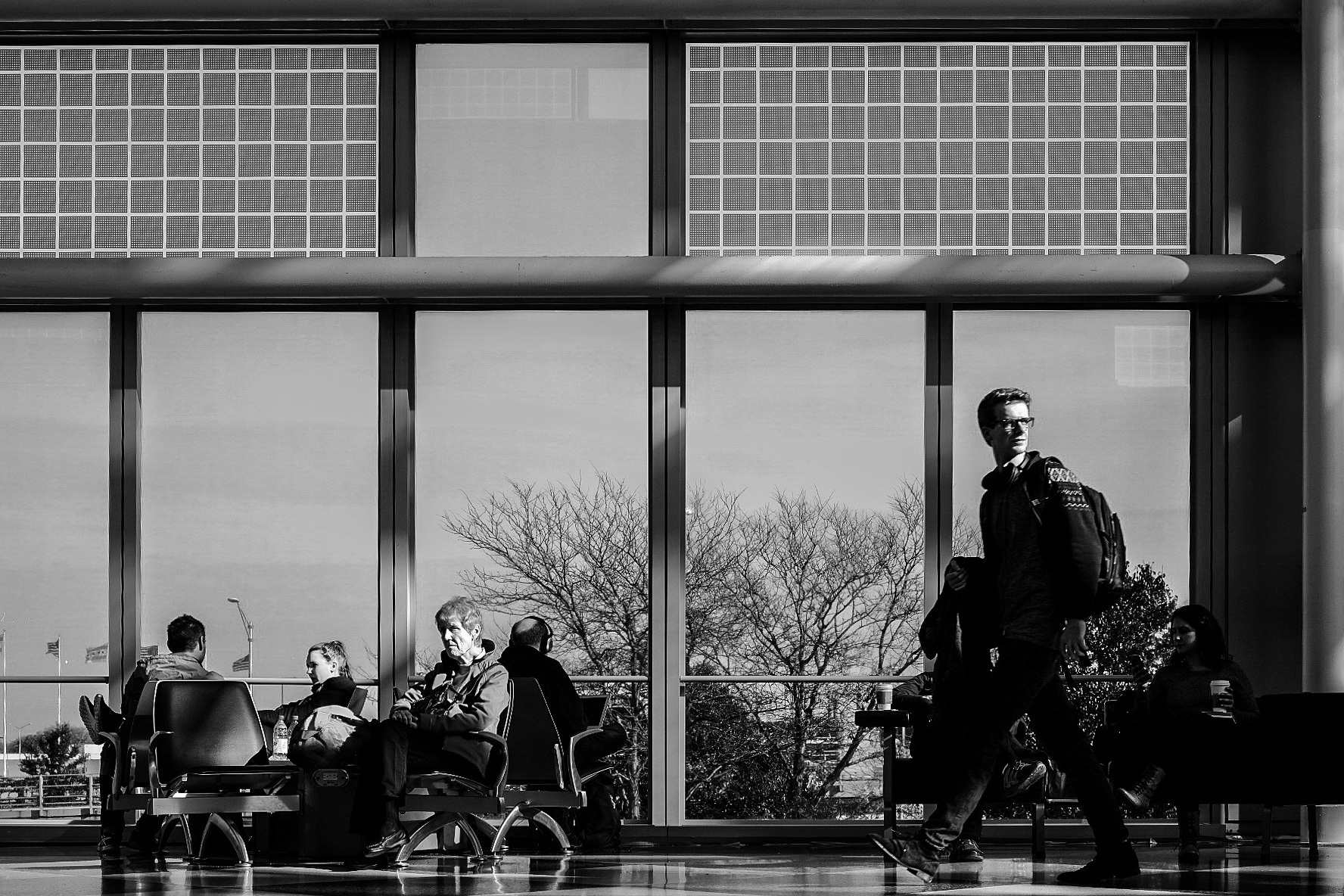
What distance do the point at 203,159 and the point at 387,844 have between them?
392 centimetres

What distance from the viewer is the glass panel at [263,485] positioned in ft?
30.6

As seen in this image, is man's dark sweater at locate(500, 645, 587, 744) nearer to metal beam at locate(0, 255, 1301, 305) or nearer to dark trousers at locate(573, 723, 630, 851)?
dark trousers at locate(573, 723, 630, 851)

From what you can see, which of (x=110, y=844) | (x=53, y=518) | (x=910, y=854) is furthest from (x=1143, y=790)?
(x=53, y=518)

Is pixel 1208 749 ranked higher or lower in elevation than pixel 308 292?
lower

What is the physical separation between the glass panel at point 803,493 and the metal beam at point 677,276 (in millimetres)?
440

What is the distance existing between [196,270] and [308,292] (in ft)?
1.84

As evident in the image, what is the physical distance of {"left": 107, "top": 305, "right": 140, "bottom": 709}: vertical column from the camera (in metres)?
9.30

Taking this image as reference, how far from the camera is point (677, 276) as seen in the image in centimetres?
893

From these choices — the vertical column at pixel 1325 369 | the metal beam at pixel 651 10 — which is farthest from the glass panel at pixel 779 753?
the metal beam at pixel 651 10

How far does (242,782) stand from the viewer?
25.7 ft

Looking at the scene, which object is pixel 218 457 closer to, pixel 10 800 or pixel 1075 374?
pixel 10 800

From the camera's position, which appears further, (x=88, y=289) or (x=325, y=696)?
(x=88, y=289)

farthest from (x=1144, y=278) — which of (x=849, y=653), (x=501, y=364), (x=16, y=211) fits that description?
(x=16, y=211)

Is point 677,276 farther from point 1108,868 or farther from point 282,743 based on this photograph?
point 1108,868
